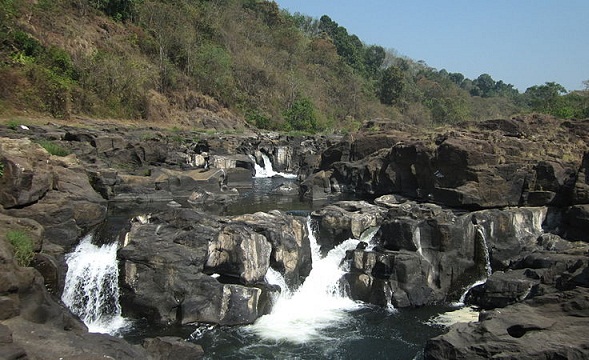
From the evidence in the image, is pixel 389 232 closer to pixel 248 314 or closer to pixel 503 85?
pixel 248 314

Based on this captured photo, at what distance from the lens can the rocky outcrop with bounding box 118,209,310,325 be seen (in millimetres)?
13766

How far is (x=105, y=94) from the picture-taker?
132 ft

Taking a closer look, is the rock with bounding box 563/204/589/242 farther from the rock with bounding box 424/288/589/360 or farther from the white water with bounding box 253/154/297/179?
the white water with bounding box 253/154/297/179

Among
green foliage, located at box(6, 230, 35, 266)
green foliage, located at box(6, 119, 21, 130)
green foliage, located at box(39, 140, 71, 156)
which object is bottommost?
green foliage, located at box(6, 230, 35, 266)

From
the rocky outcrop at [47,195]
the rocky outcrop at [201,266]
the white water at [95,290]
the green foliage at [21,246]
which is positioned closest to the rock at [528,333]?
the rocky outcrop at [201,266]

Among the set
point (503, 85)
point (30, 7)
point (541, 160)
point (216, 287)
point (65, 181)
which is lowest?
point (216, 287)

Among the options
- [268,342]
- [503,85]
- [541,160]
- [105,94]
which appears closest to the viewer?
[268,342]

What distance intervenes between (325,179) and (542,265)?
16.6 metres

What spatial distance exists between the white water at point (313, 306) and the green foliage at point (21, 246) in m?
5.84

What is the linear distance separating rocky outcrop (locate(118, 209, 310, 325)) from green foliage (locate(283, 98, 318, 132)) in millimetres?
44204

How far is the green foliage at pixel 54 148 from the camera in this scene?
22.3m

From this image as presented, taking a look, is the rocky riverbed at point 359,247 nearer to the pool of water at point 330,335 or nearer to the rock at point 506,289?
the rock at point 506,289

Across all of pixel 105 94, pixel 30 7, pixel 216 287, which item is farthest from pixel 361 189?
pixel 30 7

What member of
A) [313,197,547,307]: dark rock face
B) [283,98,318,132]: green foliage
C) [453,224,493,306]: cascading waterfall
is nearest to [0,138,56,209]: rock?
[313,197,547,307]: dark rock face
